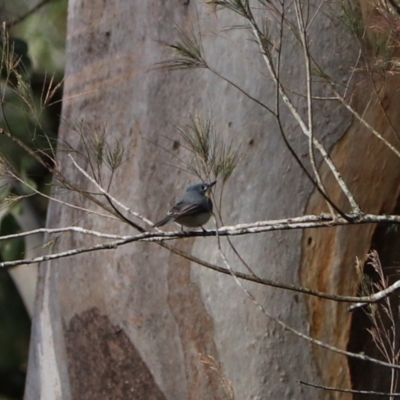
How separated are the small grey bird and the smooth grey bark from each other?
0.44ft

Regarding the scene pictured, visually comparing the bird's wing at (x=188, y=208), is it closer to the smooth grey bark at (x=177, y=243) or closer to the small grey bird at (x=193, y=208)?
the small grey bird at (x=193, y=208)

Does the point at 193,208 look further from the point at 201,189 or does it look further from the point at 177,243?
the point at 177,243

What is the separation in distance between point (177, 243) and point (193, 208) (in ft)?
1.12

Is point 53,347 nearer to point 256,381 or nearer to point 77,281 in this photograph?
point 77,281

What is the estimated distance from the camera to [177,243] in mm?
2320

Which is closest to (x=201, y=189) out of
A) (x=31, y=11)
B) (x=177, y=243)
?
(x=177, y=243)

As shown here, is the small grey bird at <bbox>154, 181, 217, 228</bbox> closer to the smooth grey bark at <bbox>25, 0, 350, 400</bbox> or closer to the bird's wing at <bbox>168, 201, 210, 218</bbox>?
the bird's wing at <bbox>168, 201, 210, 218</bbox>

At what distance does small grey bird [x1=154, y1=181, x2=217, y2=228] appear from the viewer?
196 centimetres

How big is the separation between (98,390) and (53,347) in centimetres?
26

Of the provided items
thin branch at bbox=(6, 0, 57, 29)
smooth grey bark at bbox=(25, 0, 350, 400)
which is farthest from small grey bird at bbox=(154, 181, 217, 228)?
thin branch at bbox=(6, 0, 57, 29)

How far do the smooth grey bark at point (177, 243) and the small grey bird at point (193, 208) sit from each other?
0.44ft

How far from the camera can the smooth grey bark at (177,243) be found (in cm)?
223

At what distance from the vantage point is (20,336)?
4.14m

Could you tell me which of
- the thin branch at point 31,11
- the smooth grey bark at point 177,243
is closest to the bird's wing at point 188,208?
the smooth grey bark at point 177,243
